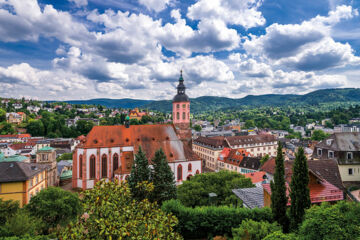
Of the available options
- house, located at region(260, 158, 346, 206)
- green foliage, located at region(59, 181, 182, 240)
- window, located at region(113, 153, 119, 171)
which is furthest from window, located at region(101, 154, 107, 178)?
green foliage, located at region(59, 181, 182, 240)

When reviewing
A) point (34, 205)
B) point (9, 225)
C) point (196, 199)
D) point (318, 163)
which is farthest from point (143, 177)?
point (318, 163)

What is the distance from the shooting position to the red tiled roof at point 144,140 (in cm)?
4125

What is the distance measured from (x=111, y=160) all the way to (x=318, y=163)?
109 ft

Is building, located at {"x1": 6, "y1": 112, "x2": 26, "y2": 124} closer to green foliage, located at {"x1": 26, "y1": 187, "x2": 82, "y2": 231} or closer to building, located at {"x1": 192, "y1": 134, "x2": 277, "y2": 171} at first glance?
building, located at {"x1": 192, "y1": 134, "x2": 277, "y2": 171}

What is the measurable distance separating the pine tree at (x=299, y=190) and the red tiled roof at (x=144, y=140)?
28294 mm

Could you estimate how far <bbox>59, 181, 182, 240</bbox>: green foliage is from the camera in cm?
700

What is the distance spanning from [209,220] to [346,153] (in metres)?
21.3

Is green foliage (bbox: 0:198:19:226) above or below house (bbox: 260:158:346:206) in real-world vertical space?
below

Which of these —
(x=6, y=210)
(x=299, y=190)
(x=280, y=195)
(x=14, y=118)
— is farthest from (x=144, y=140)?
(x=14, y=118)

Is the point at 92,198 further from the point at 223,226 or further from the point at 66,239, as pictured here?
the point at 223,226

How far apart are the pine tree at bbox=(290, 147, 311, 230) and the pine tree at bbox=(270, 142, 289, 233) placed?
3.53 feet

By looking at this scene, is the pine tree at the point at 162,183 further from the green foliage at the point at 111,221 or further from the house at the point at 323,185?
the green foliage at the point at 111,221

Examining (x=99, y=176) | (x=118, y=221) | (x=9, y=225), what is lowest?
(x=99, y=176)

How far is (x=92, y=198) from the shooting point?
802 centimetres
